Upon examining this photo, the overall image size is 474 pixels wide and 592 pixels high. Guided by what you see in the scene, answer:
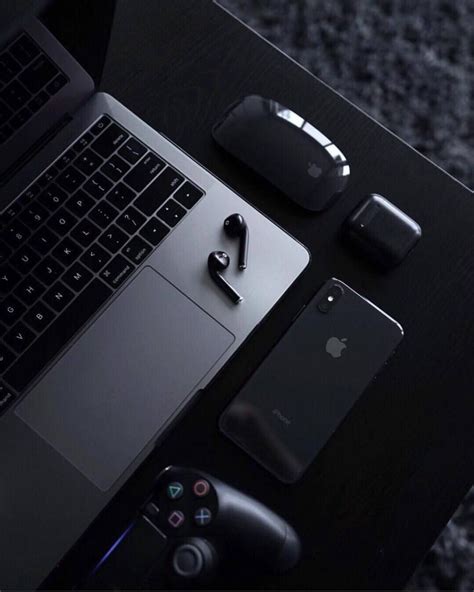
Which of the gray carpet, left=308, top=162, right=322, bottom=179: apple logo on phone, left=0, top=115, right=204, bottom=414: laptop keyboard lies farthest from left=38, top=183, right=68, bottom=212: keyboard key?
the gray carpet

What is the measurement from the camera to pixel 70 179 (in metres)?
0.82

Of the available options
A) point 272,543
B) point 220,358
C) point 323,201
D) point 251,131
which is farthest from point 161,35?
point 272,543

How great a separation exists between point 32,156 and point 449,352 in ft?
1.67

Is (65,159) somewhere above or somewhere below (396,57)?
below

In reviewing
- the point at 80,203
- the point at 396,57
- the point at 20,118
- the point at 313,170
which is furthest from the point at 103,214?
the point at 396,57

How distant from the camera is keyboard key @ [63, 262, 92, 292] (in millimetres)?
788

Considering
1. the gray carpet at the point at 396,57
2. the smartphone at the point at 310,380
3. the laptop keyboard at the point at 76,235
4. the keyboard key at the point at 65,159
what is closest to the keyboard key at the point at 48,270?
the laptop keyboard at the point at 76,235

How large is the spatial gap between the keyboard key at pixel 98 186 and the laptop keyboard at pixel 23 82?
0.09m

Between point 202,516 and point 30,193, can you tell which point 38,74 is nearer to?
point 30,193

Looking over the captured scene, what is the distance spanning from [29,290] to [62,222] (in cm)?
8

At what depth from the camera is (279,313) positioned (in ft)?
2.70

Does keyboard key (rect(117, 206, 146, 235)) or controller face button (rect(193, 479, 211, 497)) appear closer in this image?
controller face button (rect(193, 479, 211, 497))

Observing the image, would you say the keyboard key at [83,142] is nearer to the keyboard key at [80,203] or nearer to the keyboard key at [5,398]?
the keyboard key at [80,203]

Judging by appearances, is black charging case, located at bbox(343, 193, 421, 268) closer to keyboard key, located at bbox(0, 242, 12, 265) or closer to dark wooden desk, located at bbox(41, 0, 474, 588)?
dark wooden desk, located at bbox(41, 0, 474, 588)
